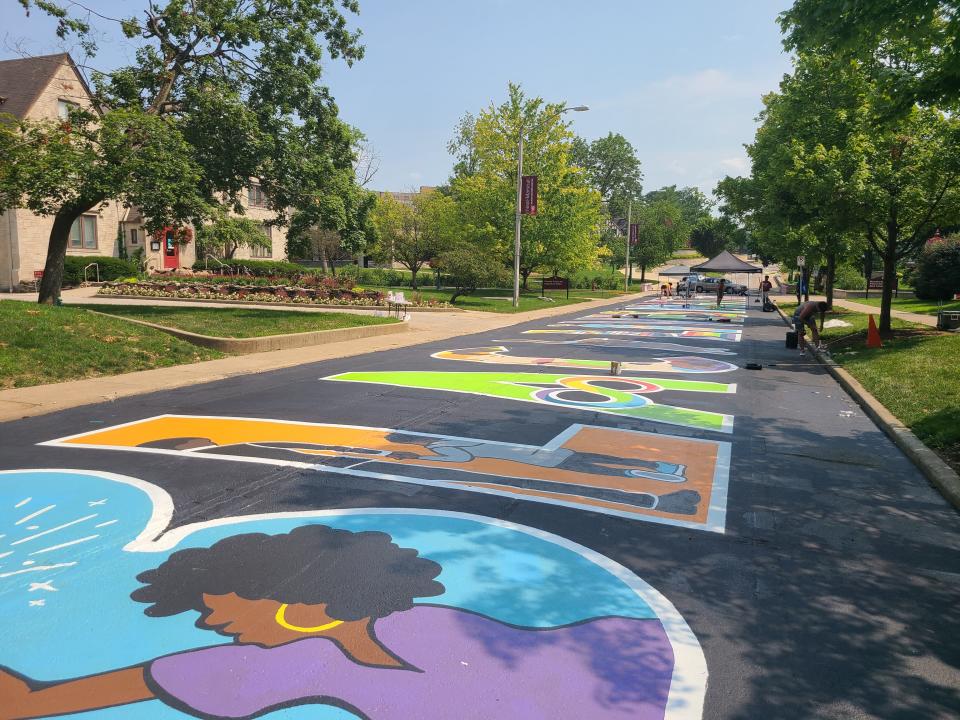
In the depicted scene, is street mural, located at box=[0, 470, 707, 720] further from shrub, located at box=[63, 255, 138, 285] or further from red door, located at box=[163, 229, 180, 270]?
red door, located at box=[163, 229, 180, 270]

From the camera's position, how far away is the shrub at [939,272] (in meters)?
32.1

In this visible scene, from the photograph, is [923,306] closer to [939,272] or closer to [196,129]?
[939,272]

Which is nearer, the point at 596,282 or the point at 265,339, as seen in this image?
the point at 265,339

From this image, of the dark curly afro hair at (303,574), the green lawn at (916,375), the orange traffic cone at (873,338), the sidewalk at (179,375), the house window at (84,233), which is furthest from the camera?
the house window at (84,233)

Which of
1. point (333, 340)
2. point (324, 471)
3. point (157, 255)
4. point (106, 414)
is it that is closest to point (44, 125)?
point (333, 340)

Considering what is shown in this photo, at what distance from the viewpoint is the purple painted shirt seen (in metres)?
3.30

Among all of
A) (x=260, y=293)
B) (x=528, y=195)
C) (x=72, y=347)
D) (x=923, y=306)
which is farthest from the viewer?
(x=528, y=195)

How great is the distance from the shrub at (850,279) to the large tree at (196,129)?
47082mm

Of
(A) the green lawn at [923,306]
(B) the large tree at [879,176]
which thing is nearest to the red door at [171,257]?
(B) the large tree at [879,176]

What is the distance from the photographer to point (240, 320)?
21188 mm

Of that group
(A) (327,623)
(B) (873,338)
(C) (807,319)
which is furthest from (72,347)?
(B) (873,338)

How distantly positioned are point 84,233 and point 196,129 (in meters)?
23.6

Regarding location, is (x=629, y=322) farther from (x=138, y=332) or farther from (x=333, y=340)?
(x=138, y=332)

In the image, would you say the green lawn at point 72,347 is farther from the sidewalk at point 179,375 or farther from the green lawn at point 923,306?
the green lawn at point 923,306
